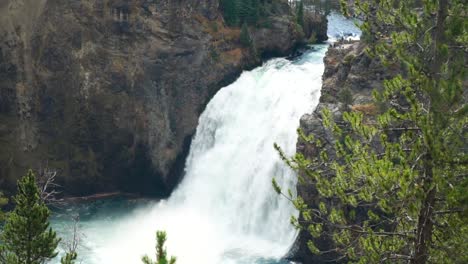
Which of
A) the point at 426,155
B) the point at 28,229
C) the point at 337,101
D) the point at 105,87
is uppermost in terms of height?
the point at 426,155

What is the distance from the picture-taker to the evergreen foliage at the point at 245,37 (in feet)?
175

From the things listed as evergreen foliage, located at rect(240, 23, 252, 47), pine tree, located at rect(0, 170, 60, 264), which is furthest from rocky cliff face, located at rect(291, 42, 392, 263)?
evergreen foliage, located at rect(240, 23, 252, 47)

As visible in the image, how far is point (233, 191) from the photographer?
44.0 metres

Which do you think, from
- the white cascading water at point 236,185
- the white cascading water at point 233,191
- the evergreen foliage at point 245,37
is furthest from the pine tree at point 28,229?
the evergreen foliage at point 245,37

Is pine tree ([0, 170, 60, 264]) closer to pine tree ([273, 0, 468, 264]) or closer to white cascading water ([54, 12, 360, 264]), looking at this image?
pine tree ([273, 0, 468, 264])

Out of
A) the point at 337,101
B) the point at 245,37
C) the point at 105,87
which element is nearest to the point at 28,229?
the point at 337,101

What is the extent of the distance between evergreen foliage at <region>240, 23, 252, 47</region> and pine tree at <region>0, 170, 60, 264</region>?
35427 mm

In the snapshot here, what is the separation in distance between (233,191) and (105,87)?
A: 13.8 metres

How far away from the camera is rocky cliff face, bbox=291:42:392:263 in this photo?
3422 cm

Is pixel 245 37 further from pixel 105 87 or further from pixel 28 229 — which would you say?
pixel 28 229

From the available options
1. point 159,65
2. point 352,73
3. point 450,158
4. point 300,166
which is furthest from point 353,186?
point 159,65

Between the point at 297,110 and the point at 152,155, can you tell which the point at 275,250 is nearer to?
the point at 297,110

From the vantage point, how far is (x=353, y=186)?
15047mm

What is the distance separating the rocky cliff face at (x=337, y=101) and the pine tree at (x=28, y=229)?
1635 centimetres
